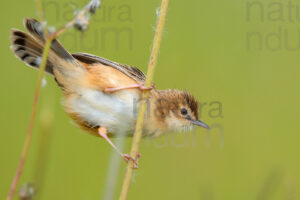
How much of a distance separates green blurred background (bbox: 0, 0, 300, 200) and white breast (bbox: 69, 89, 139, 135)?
41.4 inches

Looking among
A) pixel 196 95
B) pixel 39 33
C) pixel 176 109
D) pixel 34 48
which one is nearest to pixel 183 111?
pixel 176 109

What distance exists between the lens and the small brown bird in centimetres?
324

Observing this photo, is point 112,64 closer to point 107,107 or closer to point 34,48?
point 107,107

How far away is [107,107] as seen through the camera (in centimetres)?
328

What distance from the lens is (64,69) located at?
131 inches

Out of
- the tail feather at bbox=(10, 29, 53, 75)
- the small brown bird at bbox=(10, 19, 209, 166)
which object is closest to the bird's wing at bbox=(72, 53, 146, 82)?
the small brown bird at bbox=(10, 19, 209, 166)

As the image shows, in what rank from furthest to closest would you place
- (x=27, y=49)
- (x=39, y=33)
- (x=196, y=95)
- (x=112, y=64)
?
(x=196, y=95), (x=112, y=64), (x=27, y=49), (x=39, y=33)

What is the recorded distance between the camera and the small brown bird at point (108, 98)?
10.6ft

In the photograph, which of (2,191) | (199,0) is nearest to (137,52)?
(199,0)

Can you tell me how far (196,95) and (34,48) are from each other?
2.23m

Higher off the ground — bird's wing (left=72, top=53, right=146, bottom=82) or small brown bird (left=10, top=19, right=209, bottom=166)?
bird's wing (left=72, top=53, right=146, bottom=82)

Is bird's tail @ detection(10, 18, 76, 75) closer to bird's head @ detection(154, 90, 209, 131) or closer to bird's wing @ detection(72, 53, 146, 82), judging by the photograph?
bird's wing @ detection(72, 53, 146, 82)

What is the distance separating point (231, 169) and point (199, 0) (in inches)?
98.9

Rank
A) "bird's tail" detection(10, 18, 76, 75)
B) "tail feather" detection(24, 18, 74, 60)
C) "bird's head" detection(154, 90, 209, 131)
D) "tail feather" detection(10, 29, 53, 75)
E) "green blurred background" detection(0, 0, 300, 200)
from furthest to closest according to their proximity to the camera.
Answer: "green blurred background" detection(0, 0, 300, 200) → "bird's head" detection(154, 90, 209, 131) → "tail feather" detection(10, 29, 53, 75) → "bird's tail" detection(10, 18, 76, 75) → "tail feather" detection(24, 18, 74, 60)
